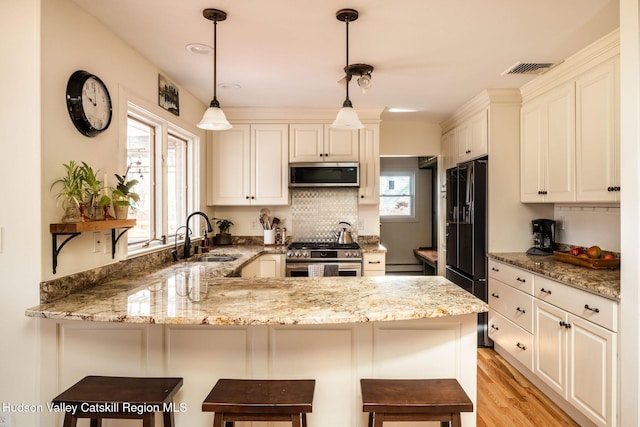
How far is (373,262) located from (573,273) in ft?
6.06

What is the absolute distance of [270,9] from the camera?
6.82ft

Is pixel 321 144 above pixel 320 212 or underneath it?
above

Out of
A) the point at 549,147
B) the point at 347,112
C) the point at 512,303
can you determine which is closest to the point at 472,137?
the point at 549,147

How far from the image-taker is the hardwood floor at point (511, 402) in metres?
2.40

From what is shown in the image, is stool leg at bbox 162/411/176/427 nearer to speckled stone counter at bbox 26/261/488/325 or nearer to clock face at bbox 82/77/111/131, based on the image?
speckled stone counter at bbox 26/261/488/325

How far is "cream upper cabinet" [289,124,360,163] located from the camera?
4.22 m

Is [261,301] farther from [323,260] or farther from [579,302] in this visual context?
[323,260]

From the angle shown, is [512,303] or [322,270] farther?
[322,270]

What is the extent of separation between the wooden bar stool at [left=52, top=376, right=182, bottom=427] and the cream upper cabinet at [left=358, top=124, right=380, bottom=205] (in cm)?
314

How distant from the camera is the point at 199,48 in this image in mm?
2562

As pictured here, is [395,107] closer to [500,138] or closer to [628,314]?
[500,138]

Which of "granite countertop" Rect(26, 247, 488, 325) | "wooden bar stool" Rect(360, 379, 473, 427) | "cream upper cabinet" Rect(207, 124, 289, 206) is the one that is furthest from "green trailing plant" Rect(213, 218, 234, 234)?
"wooden bar stool" Rect(360, 379, 473, 427)

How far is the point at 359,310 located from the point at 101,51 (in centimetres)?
209

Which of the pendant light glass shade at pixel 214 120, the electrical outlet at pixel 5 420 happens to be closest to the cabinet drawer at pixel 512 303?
the pendant light glass shade at pixel 214 120
